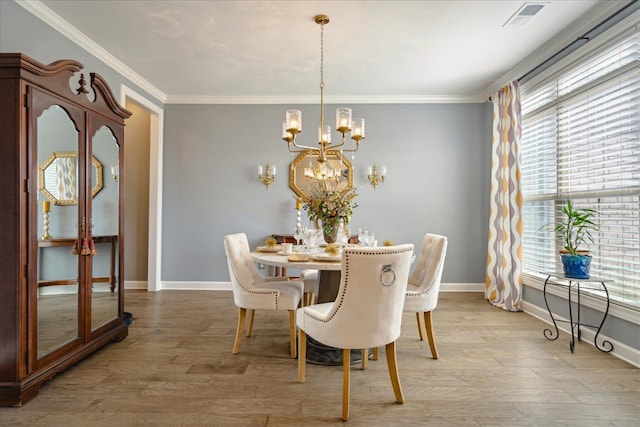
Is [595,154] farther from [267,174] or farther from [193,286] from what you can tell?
[193,286]

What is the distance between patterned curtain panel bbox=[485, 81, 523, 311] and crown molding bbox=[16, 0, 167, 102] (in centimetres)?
438

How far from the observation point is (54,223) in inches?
87.5

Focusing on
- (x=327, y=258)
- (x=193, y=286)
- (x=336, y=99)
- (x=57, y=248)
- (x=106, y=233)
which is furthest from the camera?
(x=193, y=286)

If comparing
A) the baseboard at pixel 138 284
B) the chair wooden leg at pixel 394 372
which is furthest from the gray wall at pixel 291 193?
the chair wooden leg at pixel 394 372

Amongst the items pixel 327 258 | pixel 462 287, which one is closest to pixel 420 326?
pixel 327 258

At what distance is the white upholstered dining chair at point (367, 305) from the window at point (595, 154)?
1.99 m

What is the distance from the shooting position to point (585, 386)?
7.29 ft

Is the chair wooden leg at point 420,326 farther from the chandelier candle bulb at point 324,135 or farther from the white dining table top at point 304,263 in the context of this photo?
the chandelier candle bulb at point 324,135

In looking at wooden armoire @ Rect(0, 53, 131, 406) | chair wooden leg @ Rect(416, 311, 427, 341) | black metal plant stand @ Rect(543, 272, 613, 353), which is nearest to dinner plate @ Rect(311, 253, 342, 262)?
chair wooden leg @ Rect(416, 311, 427, 341)

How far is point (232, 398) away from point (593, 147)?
346cm

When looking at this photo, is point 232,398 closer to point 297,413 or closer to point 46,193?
point 297,413

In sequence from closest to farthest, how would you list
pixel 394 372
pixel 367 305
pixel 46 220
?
pixel 367 305 → pixel 394 372 → pixel 46 220

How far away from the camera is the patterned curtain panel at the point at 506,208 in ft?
12.9

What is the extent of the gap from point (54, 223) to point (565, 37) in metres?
4.37
